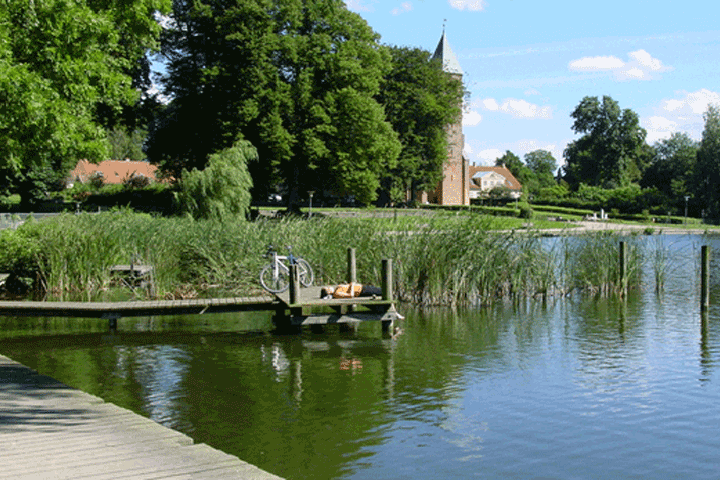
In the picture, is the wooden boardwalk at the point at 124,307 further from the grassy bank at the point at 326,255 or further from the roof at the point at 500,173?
the roof at the point at 500,173

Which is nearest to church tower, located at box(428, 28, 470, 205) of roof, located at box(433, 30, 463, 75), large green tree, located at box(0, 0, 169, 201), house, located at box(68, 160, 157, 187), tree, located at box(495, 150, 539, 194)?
roof, located at box(433, 30, 463, 75)

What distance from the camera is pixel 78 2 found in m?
17.8

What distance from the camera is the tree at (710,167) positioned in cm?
6325

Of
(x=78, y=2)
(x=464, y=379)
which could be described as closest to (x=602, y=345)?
(x=464, y=379)

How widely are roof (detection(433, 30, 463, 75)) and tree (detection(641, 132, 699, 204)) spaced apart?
23.3 meters

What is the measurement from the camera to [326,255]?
1773 cm

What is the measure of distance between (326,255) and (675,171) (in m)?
72.1

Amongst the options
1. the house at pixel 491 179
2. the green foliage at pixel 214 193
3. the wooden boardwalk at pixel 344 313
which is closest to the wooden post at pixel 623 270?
the wooden boardwalk at pixel 344 313

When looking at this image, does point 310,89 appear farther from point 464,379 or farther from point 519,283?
point 464,379

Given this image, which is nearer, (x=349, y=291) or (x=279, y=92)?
(x=349, y=291)

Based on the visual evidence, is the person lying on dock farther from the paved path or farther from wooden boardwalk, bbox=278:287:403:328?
the paved path

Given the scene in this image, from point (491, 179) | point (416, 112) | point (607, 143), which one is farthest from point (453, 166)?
point (491, 179)

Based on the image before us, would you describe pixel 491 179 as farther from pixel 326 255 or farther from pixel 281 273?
pixel 281 273

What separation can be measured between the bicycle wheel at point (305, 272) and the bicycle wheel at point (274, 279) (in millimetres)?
376
